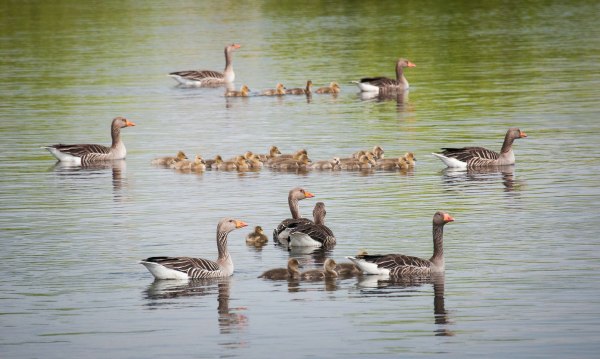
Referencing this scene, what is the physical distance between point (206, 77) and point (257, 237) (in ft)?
114

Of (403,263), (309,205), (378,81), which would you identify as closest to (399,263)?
(403,263)

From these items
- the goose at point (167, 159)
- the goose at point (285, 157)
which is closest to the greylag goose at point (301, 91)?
the goose at point (167, 159)

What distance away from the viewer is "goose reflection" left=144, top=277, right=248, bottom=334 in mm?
22725

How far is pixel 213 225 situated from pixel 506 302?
9178 mm

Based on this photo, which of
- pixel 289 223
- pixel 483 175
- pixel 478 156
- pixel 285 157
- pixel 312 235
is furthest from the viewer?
pixel 285 157

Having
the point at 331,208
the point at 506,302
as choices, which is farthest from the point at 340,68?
the point at 506,302

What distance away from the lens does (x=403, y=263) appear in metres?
24.8

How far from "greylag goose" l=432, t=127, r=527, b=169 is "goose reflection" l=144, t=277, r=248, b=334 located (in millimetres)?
13187

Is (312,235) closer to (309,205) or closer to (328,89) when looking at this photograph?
(309,205)

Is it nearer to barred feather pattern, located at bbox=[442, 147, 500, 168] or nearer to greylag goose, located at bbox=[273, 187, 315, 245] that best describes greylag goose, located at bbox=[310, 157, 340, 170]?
barred feather pattern, located at bbox=[442, 147, 500, 168]

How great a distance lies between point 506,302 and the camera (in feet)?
75.8

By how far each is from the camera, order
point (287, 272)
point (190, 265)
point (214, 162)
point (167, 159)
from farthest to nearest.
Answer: point (167, 159)
point (214, 162)
point (287, 272)
point (190, 265)

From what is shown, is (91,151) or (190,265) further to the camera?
(91,151)

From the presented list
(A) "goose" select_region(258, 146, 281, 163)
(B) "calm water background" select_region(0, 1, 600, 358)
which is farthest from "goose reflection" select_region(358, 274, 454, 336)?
(A) "goose" select_region(258, 146, 281, 163)
